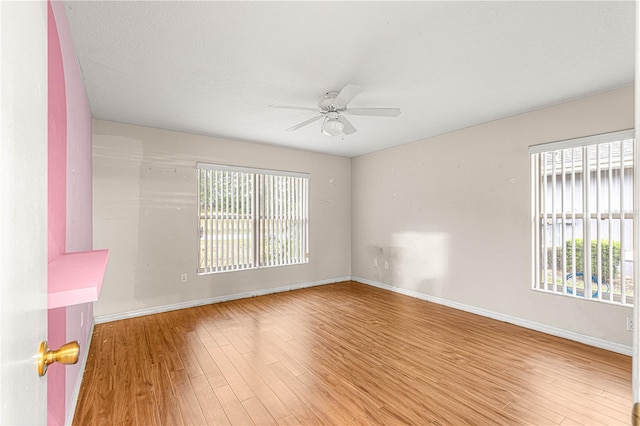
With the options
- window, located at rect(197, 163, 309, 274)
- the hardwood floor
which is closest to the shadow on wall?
the hardwood floor

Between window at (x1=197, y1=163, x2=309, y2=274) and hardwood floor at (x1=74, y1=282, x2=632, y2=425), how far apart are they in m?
1.11

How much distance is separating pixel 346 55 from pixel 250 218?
10.4 ft

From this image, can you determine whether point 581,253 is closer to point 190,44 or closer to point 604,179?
point 604,179

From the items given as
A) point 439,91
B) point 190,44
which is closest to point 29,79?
point 190,44

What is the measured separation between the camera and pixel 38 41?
2.25 feet

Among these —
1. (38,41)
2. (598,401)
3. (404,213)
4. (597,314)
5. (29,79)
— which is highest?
(38,41)

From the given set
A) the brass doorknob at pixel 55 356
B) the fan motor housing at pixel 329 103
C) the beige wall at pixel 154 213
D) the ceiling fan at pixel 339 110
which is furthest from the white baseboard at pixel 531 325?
the brass doorknob at pixel 55 356

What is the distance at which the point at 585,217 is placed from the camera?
3070 mm

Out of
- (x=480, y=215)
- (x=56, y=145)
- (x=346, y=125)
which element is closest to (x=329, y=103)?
(x=346, y=125)

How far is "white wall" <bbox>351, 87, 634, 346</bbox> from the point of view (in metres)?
3.05

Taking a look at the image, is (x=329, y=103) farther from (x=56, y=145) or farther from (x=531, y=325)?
(x=531, y=325)

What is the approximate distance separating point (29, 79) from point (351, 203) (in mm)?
5668

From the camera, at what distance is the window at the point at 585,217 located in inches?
112

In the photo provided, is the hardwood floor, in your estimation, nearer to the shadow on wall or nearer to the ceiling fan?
the shadow on wall
